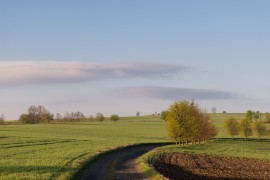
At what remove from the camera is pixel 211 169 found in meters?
44.4

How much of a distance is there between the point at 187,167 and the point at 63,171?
1581 centimetres

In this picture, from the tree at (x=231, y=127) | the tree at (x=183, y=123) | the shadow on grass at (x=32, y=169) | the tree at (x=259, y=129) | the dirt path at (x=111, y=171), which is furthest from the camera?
the tree at (x=259, y=129)

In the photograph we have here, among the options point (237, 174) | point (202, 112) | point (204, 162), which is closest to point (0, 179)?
point (237, 174)

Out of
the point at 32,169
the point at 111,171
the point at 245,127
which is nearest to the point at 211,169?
the point at 111,171

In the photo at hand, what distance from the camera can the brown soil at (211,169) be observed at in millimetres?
39000

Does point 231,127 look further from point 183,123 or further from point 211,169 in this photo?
point 211,169

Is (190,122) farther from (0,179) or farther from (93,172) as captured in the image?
(0,179)

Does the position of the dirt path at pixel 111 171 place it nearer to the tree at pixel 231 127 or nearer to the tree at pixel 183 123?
the tree at pixel 183 123

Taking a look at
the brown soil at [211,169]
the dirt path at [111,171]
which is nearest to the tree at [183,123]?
the brown soil at [211,169]

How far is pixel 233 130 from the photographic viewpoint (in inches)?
5005

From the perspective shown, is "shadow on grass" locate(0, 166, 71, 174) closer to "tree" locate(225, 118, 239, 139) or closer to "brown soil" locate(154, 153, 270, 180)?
"brown soil" locate(154, 153, 270, 180)

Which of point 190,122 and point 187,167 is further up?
point 190,122

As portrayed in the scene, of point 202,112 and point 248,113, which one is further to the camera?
point 248,113

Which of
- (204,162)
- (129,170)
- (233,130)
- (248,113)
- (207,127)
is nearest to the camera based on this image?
(129,170)
